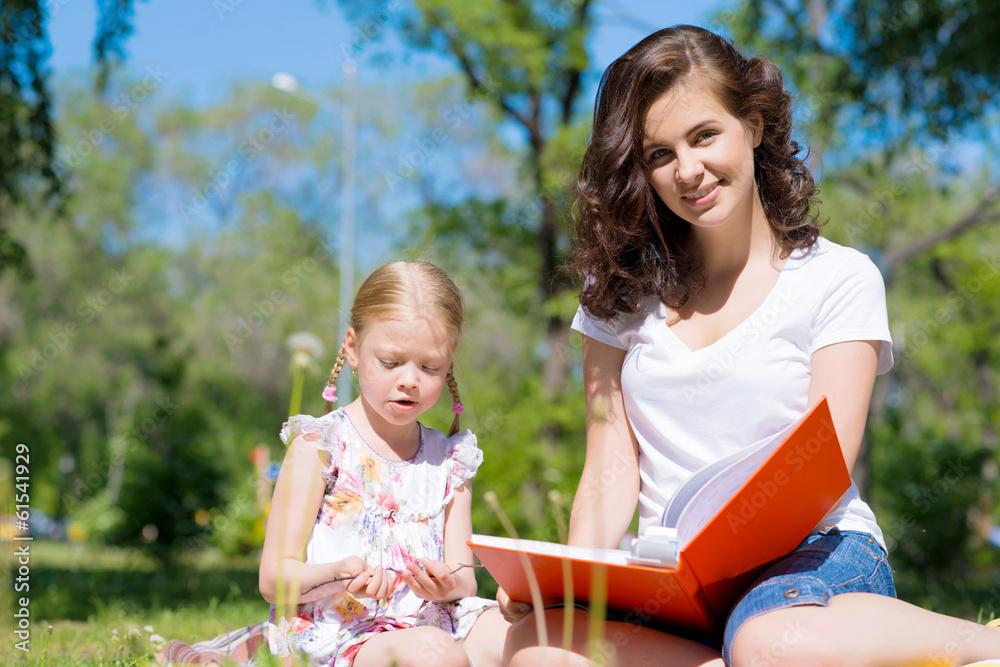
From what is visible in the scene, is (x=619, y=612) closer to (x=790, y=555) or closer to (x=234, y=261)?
(x=790, y=555)

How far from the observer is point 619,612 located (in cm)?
190

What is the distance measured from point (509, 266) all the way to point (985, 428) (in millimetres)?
13317

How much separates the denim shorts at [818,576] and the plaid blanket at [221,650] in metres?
1.30

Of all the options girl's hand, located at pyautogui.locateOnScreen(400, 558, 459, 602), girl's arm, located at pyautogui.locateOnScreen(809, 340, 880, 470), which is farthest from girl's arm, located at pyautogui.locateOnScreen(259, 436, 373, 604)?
girl's arm, located at pyautogui.locateOnScreen(809, 340, 880, 470)

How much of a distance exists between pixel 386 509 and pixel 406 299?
0.55 metres

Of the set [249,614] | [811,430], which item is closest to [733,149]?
[811,430]

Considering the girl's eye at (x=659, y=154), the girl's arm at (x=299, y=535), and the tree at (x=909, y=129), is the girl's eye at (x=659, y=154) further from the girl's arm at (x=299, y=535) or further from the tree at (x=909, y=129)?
the tree at (x=909, y=129)

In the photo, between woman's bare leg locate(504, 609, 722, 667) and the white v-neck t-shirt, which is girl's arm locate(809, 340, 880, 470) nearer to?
the white v-neck t-shirt

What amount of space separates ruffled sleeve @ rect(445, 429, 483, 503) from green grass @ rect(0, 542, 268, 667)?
2.93ft

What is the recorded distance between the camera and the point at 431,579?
6.74 feet

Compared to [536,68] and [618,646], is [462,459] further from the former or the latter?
[536,68]

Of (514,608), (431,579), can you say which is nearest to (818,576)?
(514,608)

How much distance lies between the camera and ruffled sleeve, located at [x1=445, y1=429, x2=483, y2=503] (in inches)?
97.2

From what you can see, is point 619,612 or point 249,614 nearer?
point 619,612
